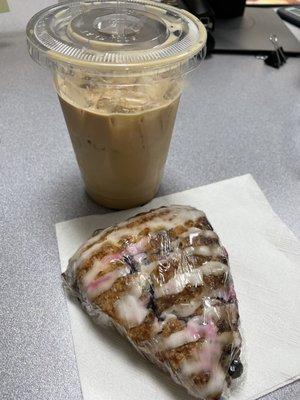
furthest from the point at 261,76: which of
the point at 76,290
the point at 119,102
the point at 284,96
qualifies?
the point at 76,290

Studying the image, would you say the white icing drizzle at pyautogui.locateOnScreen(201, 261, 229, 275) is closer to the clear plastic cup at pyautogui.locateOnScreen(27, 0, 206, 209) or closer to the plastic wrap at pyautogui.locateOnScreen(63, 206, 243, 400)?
the plastic wrap at pyautogui.locateOnScreen(63, 206, 243, 400)

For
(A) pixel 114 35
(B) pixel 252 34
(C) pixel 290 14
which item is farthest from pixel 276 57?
(A) pixel 114 35

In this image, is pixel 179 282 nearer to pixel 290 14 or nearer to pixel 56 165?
pixel 56 165

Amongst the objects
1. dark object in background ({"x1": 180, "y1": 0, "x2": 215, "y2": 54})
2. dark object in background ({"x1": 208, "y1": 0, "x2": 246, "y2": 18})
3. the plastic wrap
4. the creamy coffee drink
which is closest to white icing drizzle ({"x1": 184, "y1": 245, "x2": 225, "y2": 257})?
the plastic wrap

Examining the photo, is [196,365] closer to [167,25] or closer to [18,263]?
[18,263]

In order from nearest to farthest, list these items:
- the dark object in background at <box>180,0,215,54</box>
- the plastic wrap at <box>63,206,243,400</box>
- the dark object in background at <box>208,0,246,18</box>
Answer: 1. the plastic wrap at <box>63,206,243,400</box>
2. the dark object in background at <box>180,0,215,54</box>
3. the dark object in background at <box>208,0,246,18</box>

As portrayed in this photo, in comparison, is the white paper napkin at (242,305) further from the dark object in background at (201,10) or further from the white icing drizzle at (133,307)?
the dark object in background at (201,10)
